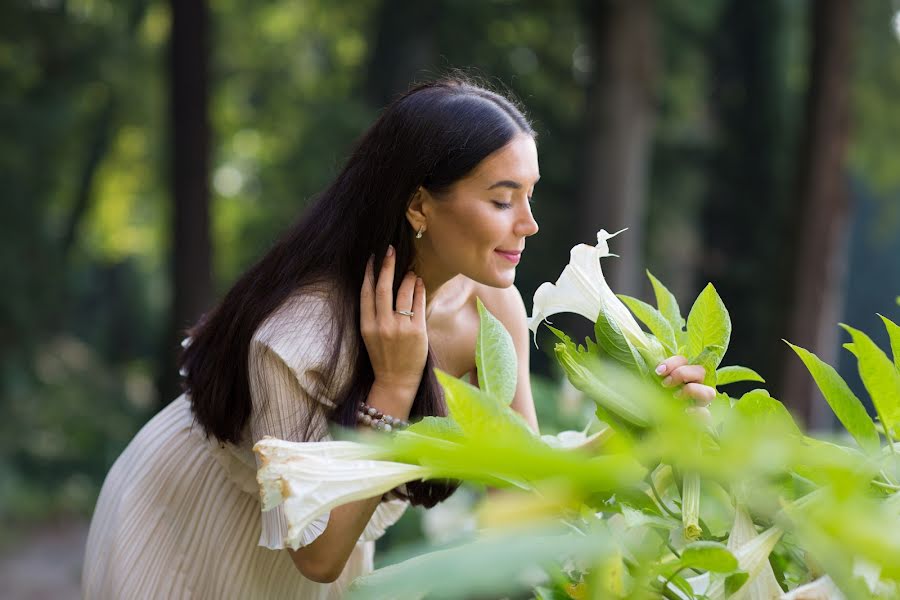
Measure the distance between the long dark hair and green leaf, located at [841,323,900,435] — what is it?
70 cm

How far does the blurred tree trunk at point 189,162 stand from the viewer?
783cm

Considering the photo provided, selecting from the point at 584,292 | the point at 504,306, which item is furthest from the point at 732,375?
the point at 504,306

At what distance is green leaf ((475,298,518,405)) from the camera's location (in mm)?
868

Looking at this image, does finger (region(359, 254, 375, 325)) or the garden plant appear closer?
the garden plant

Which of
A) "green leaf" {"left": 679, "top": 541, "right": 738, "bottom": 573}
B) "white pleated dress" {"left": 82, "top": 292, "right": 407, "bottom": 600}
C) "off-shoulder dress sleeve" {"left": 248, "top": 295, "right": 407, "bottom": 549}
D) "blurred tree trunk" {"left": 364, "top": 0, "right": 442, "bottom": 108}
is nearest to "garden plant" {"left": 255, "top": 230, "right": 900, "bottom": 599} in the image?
"green leaf" {"left": 679, "top": 541, "right": 738, "bottom": 573}

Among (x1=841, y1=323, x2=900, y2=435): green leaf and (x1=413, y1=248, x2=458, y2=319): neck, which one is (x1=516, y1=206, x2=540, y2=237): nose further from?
(x1=841, y1=323, x2=900, y2=435): green leaf

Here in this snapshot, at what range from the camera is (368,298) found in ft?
4.66

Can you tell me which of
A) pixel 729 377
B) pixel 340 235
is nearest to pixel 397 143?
pixel 340 235

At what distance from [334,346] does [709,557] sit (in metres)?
0.80

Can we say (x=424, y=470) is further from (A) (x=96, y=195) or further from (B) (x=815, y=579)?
(A) (x=96, y=195)

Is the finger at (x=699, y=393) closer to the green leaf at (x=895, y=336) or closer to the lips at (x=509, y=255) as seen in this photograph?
the green leaf at (x=895, y=336)

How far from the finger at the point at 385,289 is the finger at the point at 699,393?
584 mm

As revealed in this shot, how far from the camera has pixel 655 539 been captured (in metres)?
0.80

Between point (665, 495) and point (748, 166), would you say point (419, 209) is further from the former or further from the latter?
point (748, 166)
